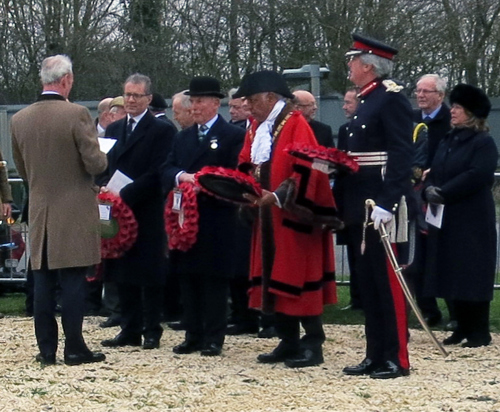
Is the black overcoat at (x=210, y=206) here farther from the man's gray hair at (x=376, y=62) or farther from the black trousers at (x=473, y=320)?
the black trousers at (x=473, y=320)

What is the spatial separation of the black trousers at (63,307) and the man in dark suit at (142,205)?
56cm

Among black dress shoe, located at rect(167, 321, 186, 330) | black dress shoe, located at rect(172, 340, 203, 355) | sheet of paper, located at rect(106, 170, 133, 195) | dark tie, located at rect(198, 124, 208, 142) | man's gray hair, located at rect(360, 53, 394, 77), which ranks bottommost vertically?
black dress shoe, located at rect(167, 321, 186, 330)

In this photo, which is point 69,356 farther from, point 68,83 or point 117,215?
point 68,83

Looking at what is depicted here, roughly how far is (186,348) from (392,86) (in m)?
2.49

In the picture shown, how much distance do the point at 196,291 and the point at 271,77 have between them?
66.7 inches

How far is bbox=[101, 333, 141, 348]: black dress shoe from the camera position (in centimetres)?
855

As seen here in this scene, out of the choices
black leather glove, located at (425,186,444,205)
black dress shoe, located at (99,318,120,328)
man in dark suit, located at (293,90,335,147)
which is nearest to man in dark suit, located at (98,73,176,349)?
black dress shoe, located at (99,318,120,328)

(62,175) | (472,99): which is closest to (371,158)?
(472,99)

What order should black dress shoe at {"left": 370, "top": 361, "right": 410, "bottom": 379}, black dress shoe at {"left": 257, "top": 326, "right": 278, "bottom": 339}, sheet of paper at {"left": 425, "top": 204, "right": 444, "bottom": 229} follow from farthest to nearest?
1. black dress shoe at {"left": 257, "top": 326, "right": 278, "bottom": 339}
2. sheet of paper at {"left": 425, "top": 204, "right": 444, "bottom": 229}
3. black dress shoe at {"left": 370, "top": 361, "right": 410, "bottom": 379}

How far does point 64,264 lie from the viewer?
25.1 ft

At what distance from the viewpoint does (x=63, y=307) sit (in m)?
7.80

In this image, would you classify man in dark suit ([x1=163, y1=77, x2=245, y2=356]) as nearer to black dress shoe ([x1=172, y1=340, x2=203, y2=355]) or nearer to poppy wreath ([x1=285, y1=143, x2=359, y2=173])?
black dress shoe ([x1=172, y1=340, x2=203, y2=355])

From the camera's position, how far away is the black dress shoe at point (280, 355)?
7.77 meters

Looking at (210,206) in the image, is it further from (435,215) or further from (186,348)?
(435,215)
